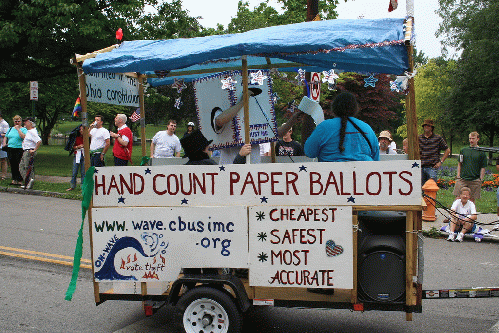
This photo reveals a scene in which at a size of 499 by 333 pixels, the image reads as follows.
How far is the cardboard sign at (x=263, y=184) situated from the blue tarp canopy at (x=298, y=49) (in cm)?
88

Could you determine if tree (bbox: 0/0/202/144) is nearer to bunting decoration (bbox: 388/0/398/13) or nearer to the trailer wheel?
bunting decoration (bbox: 388/0/398/13)

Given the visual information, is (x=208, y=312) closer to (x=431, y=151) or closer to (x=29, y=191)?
(x=431, y=151)

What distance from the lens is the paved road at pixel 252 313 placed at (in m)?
4.93

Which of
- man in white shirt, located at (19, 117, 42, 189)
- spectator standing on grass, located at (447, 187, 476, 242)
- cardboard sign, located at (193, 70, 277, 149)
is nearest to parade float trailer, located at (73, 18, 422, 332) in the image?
cardboard sign, located at (193, 70, 277, 149)

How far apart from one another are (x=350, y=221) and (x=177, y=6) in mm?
17846

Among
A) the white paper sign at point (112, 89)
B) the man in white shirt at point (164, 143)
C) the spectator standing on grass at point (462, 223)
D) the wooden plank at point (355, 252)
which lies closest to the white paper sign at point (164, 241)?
the wooden plank at point (355, 252)

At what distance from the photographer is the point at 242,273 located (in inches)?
193

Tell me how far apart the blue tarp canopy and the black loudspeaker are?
1.32m

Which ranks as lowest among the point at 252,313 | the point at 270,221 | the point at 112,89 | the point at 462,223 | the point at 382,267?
the point at 252,313

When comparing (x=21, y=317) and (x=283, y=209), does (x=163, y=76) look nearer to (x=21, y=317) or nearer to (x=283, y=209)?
(x=283, y=209)

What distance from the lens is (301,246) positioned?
14.0ft

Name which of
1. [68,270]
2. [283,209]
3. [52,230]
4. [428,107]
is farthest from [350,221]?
[428,107]

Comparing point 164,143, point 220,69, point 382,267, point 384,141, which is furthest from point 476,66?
point 382,267

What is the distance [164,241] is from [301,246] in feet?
3.78
